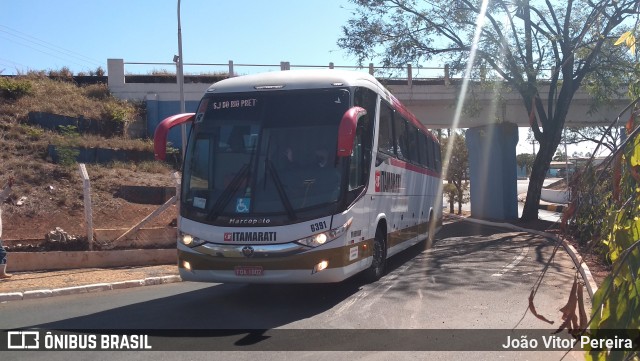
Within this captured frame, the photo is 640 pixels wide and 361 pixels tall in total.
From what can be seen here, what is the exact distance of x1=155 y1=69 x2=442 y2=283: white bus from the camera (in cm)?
841

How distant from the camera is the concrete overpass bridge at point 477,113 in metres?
24.1

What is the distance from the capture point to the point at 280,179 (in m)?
8.63

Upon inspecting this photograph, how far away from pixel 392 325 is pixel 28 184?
14679 millimetres

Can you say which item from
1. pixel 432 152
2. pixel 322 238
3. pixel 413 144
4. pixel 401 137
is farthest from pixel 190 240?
pixel 432 152

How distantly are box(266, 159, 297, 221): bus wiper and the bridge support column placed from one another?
17.2m

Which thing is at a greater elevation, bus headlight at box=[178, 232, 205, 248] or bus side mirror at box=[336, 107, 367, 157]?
bus side mirror at box=[336, 107, 367, 157]

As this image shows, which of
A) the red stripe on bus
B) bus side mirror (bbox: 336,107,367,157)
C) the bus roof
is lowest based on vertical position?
the red stripe on bus

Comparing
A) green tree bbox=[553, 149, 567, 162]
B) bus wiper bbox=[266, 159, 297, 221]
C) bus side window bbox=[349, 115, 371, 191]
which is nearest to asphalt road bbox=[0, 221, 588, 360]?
bus wiper bbox=[266, 159, 297, 221]

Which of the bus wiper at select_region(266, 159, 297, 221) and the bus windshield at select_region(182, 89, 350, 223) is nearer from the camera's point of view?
the bus wiper at select_region(266, 159, 297, 221)

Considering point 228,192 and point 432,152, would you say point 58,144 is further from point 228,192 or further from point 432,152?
point 228,192

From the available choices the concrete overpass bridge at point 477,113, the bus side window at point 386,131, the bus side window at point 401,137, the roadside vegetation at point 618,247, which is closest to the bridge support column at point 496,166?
the concrete overpass bridge at point 477,113

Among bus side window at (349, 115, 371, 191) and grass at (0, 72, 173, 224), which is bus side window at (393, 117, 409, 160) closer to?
bus side window at (349, 115, 371, 191)

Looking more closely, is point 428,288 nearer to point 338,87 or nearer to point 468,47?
point 338,87

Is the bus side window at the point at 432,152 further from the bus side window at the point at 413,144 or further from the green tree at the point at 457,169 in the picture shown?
the green tree at the point at 457,169
